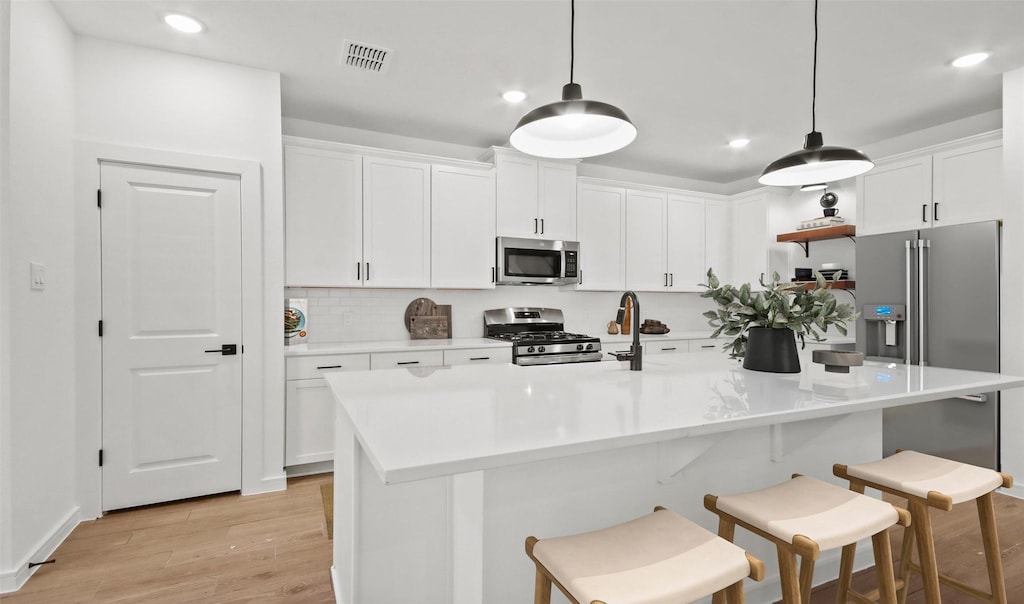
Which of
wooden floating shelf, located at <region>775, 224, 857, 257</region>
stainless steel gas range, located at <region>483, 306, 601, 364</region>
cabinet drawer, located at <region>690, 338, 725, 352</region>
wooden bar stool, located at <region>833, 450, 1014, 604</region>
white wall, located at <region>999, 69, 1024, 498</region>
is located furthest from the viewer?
cabinet drawer, located at <region>690, 338, 725, 352</region>

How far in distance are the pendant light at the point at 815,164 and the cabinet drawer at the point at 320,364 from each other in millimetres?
2645

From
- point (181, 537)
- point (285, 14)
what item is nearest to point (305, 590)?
point (181, 537)

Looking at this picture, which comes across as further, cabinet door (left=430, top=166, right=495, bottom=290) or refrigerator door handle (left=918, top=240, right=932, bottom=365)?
cabinet door (left=430, top=166, right=495, bottom=290)

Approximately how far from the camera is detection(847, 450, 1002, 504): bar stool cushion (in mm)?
1585

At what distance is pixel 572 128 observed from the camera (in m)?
1.84

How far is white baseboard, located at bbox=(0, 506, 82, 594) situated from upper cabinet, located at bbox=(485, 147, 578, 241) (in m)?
3.18

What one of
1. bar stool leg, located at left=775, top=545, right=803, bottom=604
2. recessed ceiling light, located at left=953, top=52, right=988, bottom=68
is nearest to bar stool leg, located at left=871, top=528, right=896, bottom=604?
bar stool leg, located at left=775, top=545, right=803, bottom=604

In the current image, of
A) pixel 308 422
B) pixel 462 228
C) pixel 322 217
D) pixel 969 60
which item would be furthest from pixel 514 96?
pixel 969 60

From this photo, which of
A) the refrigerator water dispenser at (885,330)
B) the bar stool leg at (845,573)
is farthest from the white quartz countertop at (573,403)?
the refrigerator water dispenser at (885,330)

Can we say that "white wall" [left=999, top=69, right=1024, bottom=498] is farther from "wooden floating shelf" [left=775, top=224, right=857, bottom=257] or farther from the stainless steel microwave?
the stainless steel microwave

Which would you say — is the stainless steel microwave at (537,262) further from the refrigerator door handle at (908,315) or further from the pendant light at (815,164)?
the refrigerator door handle at (908,315)

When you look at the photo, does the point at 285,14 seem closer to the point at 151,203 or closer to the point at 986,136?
the point at 151,203

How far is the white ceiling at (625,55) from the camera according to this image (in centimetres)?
244

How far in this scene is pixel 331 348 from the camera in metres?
3.41
